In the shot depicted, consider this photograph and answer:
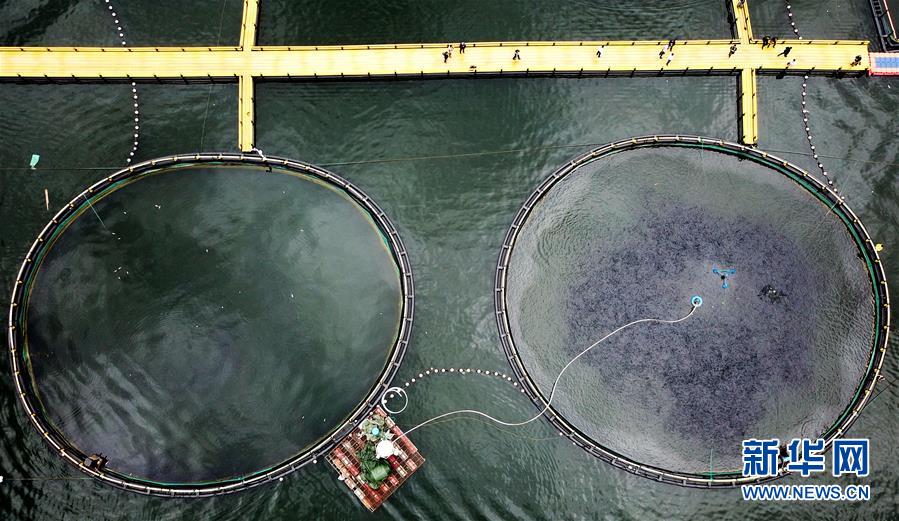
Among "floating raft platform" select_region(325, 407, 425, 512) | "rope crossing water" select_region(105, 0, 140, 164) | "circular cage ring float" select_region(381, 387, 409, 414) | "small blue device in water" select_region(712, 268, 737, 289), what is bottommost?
"floating raft platform" select_region(325, 407, 425, 512)

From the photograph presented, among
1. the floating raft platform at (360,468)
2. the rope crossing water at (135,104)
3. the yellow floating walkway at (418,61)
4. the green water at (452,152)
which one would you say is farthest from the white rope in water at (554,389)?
the rope crossing water at (135,104)

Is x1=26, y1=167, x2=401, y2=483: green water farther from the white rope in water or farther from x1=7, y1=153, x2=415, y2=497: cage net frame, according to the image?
the white rope in water

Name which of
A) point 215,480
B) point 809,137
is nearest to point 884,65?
point 809,137

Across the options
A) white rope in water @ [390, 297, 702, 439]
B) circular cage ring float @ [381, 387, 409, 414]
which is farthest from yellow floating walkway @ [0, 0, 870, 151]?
circular cage ring float @ [381, 387, 409, 414]

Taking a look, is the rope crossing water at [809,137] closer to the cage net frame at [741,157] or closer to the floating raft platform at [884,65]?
the cage net frame at [741,157]

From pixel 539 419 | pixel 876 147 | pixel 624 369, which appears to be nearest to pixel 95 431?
pixel 539 419

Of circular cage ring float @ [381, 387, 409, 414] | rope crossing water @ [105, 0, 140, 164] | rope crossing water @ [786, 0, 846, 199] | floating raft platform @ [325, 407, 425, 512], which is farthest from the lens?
rope crossing water @ [786, 0, 846, 199]
